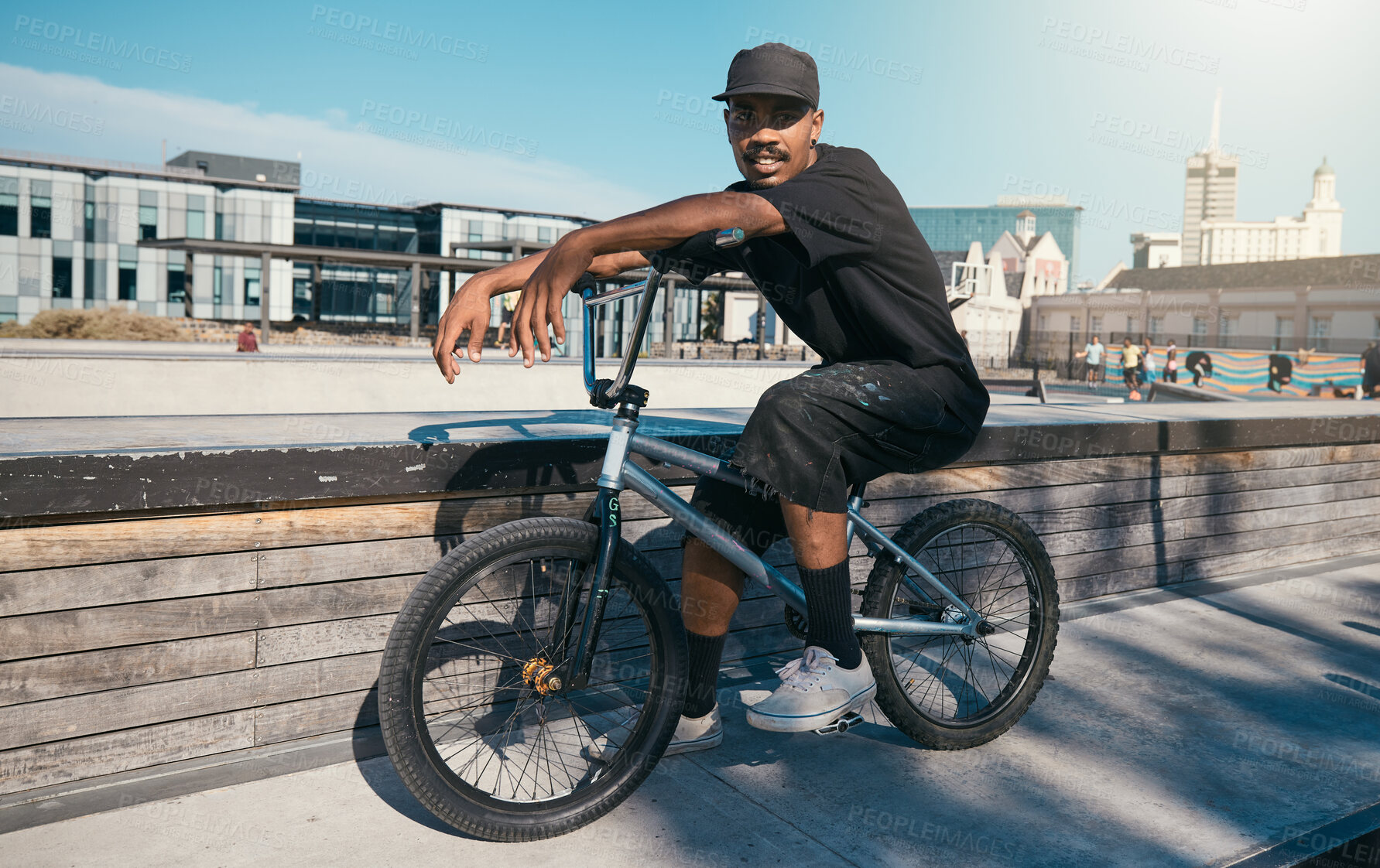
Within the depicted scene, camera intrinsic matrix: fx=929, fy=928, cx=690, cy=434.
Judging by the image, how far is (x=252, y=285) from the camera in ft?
175

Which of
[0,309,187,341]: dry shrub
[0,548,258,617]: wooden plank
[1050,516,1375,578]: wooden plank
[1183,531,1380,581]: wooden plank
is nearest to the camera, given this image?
[0,548,258,617]: wooden plank

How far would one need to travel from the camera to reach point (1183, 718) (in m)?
3.40

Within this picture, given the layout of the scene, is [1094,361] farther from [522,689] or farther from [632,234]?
[632,234]

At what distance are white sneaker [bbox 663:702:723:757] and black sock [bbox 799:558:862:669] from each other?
1.38 ft

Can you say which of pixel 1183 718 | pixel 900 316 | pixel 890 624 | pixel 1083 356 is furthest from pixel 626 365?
pixel 1083 356

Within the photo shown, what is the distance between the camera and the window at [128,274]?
51219 millimetres

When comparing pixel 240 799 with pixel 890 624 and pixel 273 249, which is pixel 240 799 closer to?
pixel 890 624

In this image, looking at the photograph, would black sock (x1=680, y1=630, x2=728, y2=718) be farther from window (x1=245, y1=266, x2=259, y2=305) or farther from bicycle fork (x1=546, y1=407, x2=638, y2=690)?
window (x1=245, y1=266, x2=259, y2=305)

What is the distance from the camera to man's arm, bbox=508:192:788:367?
2.00 metres

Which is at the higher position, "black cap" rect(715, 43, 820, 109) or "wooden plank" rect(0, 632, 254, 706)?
"black cap" rect(715, 43, 820, 109)

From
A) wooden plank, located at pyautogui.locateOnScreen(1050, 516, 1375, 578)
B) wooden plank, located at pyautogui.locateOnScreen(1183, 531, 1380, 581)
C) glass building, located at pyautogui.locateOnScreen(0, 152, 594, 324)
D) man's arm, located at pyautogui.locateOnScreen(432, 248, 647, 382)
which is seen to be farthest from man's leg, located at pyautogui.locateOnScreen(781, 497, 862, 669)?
glass building, located at pyautogui.locateOnScreen(0, 152, 594, 324)

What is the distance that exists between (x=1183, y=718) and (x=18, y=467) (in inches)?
148

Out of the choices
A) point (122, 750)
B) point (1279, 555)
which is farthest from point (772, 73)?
point (1279, 555)

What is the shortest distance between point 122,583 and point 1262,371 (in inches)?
1468
